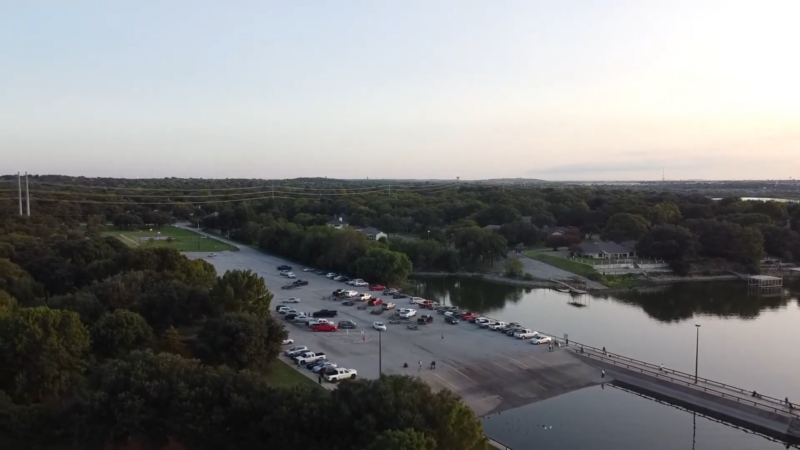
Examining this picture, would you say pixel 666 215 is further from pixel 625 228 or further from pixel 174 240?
pixel 174 240

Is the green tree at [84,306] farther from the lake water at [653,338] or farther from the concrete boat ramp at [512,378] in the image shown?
the lake water at [653,338]

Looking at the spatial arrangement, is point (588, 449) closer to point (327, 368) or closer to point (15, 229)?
point (327, 368)

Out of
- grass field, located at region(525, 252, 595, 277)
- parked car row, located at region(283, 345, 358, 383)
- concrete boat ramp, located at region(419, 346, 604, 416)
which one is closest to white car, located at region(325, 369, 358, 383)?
parked car row, located at region(283, 345, 358, 383)

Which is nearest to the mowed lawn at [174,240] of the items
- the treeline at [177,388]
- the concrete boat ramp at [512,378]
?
the treeline at [177,388]

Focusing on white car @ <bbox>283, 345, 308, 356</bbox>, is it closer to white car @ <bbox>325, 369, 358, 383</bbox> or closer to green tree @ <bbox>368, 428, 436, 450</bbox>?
white car @ <bbox>325, 369, 358, 383</bbox>

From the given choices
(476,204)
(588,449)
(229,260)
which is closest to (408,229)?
(476,204)
